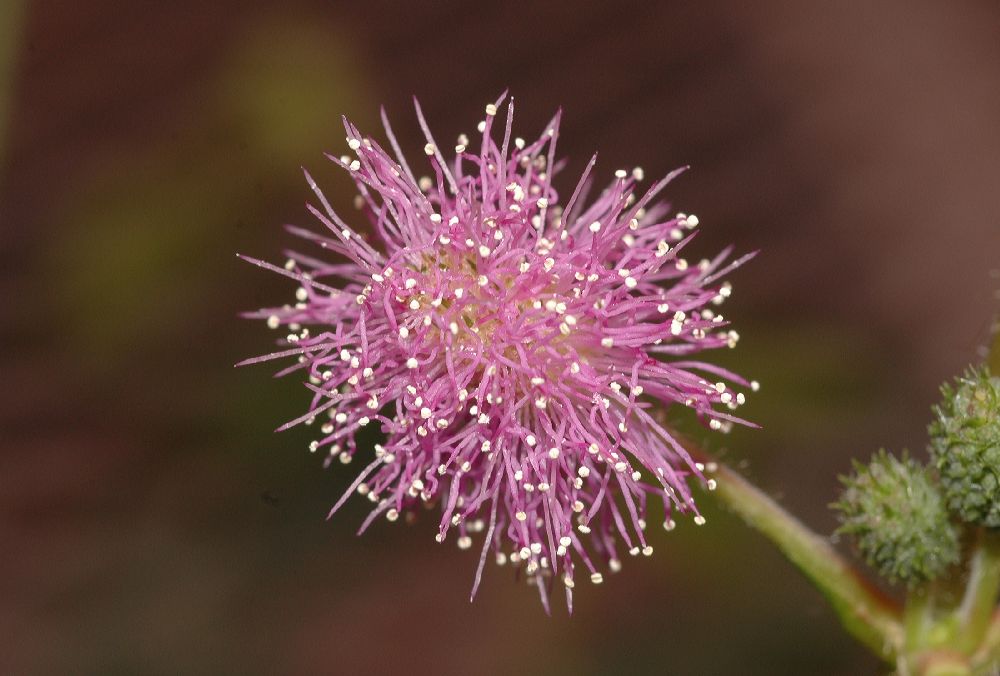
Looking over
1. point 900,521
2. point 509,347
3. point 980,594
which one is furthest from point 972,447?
point 509,347

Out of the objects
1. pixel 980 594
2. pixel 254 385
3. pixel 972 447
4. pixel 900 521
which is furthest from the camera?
pixel 254 385

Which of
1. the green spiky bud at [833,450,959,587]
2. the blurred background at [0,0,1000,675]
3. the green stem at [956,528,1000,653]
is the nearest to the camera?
the green spiky bud at [833,450,959,587]

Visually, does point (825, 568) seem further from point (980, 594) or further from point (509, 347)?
point (509, 347)

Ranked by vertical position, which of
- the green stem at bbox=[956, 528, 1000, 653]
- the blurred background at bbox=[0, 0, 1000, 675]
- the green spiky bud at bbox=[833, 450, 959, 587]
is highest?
the blurred background at bbox=[0, 0, 1000, 675]

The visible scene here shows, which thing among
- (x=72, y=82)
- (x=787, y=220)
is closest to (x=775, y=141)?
(x=787, y=220)

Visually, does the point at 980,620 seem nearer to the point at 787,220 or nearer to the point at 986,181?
the point at 787,220

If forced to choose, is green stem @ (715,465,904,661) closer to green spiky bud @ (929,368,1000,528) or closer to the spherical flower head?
the spherical flower head

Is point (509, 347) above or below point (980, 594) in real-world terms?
above

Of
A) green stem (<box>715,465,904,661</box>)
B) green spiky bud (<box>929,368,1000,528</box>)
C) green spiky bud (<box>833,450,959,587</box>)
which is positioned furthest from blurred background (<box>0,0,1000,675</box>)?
green spiky bud (<box>929,368,1000,528</box>)
